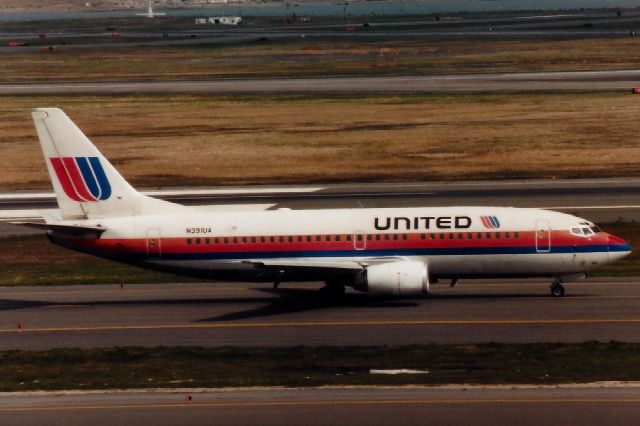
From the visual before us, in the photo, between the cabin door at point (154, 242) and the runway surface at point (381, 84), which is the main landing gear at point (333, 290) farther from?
the runway surface at point (381, 84)

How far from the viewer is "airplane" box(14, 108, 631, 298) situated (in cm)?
5175

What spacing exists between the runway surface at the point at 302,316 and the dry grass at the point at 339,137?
113 feet

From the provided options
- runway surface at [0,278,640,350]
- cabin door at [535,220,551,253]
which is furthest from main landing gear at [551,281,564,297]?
cabin door at [535,220,551,253]

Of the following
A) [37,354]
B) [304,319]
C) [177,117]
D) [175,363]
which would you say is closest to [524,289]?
[304,319]

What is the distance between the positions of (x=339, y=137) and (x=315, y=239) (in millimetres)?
56641

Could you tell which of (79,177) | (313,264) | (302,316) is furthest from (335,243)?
(79,177)

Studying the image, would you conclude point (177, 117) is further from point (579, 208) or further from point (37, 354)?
point (37, 354)

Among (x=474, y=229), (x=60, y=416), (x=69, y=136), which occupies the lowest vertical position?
(x=60, y=416)

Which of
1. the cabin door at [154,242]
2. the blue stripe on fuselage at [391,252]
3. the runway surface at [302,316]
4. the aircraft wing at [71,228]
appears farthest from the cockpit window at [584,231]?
the aircraft wing at [71,228]

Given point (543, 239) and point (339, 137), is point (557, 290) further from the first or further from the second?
point (339, 137)

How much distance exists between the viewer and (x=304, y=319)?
49.7 metres

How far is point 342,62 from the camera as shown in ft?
578

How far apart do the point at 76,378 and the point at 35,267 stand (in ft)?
79.1

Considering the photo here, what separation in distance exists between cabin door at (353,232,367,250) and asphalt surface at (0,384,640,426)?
15234mm
